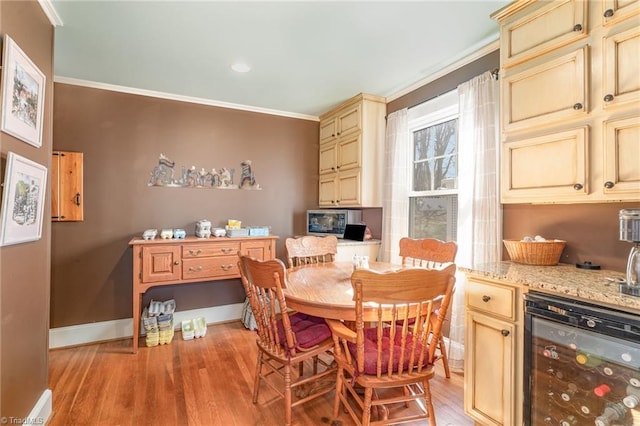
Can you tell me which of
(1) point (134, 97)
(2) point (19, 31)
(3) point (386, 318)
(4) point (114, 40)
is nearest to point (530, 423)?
(3) point (386, 318)

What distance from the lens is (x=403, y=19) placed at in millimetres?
2037

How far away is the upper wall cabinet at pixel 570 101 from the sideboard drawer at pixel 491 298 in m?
0.61

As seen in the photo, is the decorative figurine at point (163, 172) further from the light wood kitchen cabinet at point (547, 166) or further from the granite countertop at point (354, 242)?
the light wood kitchen cabinet at point (547, 166)

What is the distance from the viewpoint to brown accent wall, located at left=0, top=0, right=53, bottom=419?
1434 millimetres

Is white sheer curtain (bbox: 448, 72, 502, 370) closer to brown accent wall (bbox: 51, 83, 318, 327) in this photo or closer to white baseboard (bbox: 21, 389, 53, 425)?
brown accent wall (bbox: 51, 83, 318, 327)

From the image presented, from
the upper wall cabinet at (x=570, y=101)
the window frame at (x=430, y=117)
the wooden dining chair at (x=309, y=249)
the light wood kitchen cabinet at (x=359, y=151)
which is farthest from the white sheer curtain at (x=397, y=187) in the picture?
the upper wall cabinet at (x=570, y=101)

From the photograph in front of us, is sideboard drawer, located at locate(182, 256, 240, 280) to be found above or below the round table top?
below

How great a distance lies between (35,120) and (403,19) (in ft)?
7.68

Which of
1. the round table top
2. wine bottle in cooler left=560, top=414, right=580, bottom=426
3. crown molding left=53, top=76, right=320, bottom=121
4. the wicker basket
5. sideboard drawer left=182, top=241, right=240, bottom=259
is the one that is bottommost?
wine bottle in cooler left=560, top=414, right=580, bottom=426

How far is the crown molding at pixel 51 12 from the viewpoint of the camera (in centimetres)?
184

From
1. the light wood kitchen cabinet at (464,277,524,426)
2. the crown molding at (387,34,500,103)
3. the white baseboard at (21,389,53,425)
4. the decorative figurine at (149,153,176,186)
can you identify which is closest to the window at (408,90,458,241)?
the crown molding at (387,34,500,103)

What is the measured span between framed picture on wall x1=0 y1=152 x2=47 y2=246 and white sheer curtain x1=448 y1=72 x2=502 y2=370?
2.77 m

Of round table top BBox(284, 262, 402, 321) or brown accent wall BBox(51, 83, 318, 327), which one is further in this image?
brown accent wall BBox(51, 83, 318, 327)

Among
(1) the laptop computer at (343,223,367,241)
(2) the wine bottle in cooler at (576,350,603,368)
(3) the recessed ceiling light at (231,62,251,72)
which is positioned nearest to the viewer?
(2) the wine bottle in cooler at (576,350,603,368)
